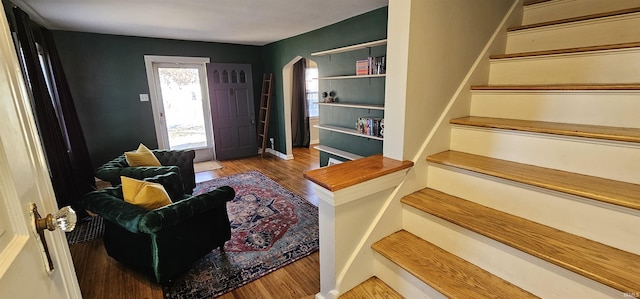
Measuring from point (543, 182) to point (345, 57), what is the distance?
9.81ft

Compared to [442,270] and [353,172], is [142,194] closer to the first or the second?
[353,172]

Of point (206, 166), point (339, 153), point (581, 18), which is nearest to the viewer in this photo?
point (581, 18)

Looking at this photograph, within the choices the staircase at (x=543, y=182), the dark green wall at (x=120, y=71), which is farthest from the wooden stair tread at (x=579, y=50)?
the dark green wall at (x=120, y=71)

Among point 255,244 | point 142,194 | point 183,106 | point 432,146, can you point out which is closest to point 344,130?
point 255,244

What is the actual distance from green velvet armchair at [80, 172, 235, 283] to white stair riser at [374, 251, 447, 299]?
1.28 meters

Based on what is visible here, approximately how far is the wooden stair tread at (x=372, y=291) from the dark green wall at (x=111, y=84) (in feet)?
15.6

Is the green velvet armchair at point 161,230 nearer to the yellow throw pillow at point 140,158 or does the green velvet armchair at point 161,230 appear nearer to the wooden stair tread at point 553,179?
the yellow throw pillow at point 140,158

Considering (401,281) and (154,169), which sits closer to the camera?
(401,281)

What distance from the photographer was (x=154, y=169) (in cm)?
269

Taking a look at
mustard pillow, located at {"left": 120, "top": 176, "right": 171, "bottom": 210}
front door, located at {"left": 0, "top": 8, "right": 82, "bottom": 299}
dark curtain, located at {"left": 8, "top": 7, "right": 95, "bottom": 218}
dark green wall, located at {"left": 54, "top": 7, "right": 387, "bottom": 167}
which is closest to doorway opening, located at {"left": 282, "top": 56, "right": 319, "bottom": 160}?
dark green wall, located at {"left": 54, "top": 7, "right": 387, "bottom": 167}

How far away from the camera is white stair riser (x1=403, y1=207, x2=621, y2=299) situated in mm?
993

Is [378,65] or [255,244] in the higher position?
[378,65]

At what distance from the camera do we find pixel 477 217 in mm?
1311

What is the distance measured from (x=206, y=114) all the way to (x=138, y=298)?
13.3 ft
